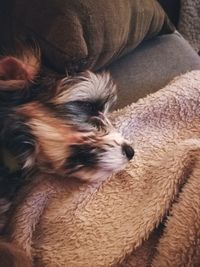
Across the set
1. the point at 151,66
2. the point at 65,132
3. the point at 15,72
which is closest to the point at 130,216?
the point at 65,132

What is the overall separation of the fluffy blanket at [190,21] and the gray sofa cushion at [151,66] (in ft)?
0.60

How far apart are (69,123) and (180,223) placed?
0.94 feet

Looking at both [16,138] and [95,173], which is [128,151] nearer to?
[95,173]

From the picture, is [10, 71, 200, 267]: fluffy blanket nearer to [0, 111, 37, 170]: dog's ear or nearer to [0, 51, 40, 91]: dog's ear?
[0, 111, 37, 170]: dog's ear

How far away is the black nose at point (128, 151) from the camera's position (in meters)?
1.00

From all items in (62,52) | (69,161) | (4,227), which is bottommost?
(4,227)

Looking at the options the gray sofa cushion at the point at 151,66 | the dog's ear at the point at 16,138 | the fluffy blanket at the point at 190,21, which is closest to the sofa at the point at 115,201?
the gray sofa cushion at the point at 151,66

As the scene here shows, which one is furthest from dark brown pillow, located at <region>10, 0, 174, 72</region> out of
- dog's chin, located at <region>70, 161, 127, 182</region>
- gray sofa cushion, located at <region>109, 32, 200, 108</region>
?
dog's chin, located at <region>70, 161, 127, 182</region>

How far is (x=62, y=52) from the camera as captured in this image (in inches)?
39.3

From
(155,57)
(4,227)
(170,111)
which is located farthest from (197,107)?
(4,227)

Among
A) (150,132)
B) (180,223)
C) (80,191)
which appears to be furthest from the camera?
(150,132)

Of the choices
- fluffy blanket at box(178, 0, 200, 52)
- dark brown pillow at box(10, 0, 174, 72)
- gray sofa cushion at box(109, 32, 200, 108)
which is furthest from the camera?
fluffy blanket at box(178, 0, 200, 52)

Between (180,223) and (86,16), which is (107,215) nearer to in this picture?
(180,223)

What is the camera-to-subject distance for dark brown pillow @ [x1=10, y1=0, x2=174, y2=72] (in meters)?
0.99
